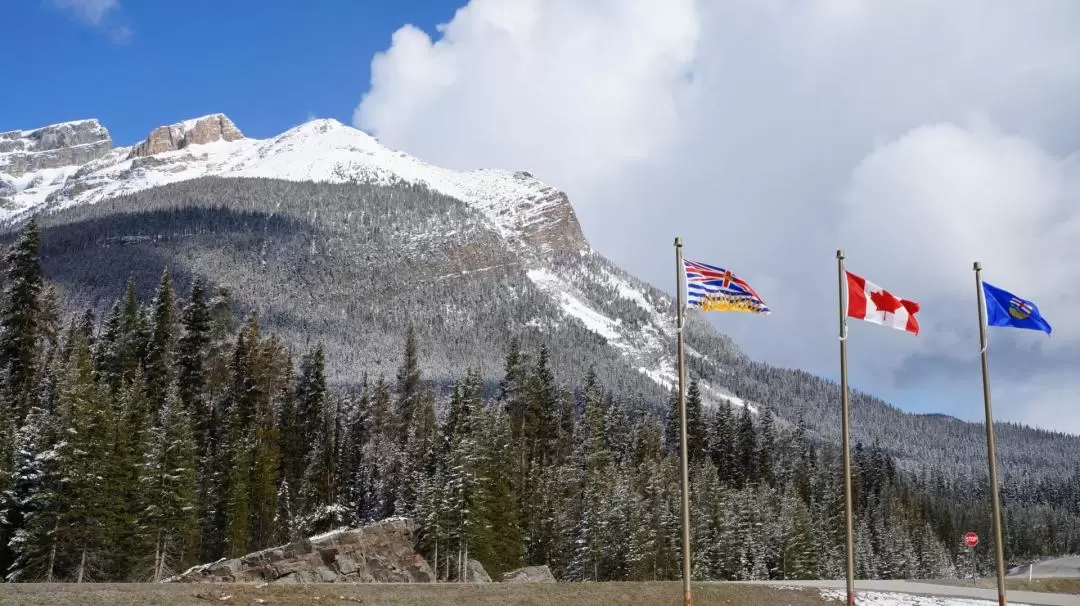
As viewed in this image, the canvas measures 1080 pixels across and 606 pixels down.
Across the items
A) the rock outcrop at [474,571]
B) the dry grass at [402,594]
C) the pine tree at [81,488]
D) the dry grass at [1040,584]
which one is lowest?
the rock outcrop at [474,571]

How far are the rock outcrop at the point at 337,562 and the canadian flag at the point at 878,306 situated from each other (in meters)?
25.2

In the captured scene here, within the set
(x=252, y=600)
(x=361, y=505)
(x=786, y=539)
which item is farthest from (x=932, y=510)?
(x=252, y=600)

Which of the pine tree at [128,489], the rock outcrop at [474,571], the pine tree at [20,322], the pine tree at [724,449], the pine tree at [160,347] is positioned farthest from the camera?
the pine tree at [724,449]

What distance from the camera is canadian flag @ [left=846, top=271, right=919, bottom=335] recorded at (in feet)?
86.6

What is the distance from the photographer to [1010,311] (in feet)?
93.8

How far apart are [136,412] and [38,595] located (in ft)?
100

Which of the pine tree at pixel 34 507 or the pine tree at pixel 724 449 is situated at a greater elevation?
the pine tree at pixel 724 449

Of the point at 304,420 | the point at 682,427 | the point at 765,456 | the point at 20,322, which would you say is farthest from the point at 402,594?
the point at 765,456

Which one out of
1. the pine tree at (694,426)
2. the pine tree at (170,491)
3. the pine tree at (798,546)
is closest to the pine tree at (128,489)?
the pine tree at (170,491)

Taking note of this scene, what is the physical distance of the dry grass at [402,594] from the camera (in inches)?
934

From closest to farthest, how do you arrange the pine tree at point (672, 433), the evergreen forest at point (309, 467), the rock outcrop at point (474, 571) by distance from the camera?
the evergreen forest at point (309, 467), the rock outcrop at point (474, 571), the pine tree at point (672, 433)

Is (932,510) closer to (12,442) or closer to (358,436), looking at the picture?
(358,436)

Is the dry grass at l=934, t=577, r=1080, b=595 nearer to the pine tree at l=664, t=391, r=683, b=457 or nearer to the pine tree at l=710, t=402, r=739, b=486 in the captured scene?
the pine tree at l=710, t=402, r=739, b=486

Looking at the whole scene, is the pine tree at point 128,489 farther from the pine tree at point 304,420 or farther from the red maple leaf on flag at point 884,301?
the red maple leaf on flag at point 884,301
